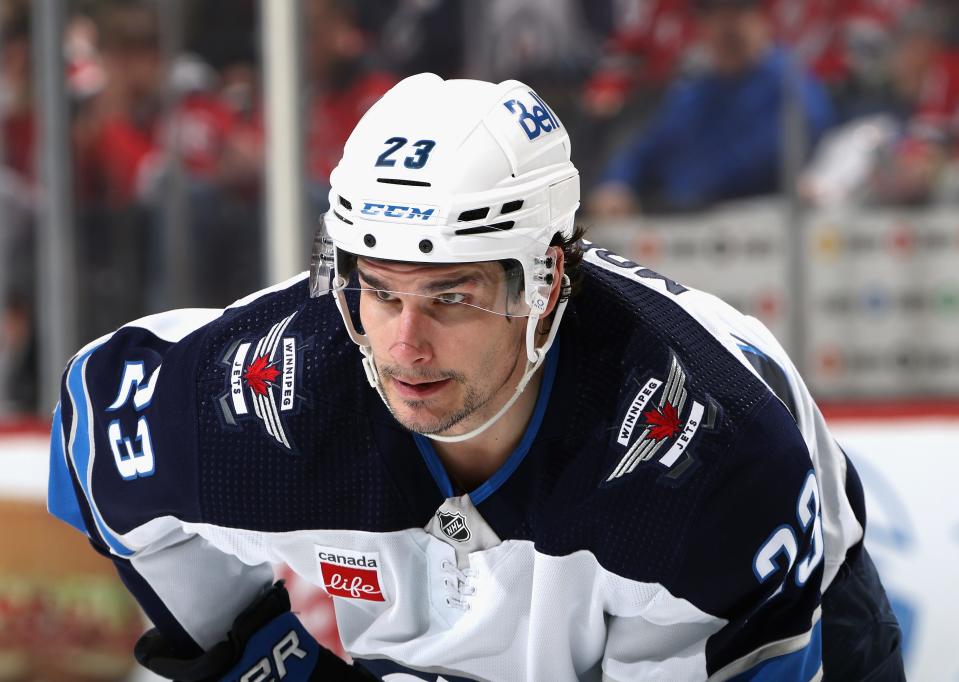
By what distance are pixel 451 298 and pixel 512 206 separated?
131 millimetres

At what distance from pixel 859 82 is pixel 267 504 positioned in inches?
86.0

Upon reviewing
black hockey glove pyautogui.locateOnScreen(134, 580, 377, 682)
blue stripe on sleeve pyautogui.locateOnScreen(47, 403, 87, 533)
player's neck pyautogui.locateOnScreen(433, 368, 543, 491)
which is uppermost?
player's neck pyautogui.locateOnScreen(433, 368, 543, 491)

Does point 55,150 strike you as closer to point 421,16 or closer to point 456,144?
point 421,16

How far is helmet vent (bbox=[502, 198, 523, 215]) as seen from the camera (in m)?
1.59

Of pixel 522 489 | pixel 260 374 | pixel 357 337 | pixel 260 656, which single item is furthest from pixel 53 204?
pixel 522 489

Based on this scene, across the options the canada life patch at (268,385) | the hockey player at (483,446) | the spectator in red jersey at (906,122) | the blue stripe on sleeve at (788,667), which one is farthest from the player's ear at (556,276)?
the spectator in red jersey at (906,122)

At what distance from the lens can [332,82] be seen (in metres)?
3.41

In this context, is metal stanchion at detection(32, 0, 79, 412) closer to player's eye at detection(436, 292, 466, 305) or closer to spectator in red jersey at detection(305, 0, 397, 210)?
spectator in red jersey at detection(305, 0, 397, 210)

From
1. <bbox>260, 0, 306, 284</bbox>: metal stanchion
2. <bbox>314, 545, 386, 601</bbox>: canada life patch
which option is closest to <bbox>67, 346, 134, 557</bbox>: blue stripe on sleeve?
<bbox>314, 545, 386, 601</bbox>: canada life patch

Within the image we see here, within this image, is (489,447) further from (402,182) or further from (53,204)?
(53,204)

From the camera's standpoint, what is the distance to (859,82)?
11.1 ft

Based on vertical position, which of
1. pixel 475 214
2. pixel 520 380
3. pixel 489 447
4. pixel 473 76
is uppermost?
pixel 475 214

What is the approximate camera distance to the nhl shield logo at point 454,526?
1.76 meters

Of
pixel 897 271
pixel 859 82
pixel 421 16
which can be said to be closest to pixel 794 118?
pixel 859 82
